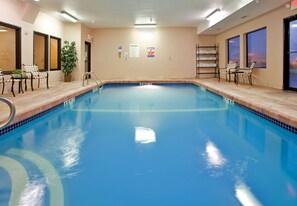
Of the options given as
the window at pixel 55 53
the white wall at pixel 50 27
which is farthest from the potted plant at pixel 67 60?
the white wall at pixel 50 27

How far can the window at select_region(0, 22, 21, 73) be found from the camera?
837 centimetres

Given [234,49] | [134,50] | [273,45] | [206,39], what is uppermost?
[206,39]

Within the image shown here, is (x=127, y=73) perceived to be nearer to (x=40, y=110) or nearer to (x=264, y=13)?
(x=264, y=13)

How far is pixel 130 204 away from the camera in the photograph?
2176 millimetres

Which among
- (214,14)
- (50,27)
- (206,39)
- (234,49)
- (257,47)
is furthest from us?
(206,39)

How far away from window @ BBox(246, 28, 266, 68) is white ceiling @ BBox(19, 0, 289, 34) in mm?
777

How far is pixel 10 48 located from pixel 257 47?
7895mm

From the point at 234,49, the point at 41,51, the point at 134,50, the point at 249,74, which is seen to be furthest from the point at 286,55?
the point at 134,50

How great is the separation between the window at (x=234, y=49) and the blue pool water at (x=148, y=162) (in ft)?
24.1

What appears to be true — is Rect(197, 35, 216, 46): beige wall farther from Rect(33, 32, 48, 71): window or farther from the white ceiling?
Rect(33, 32, 48, 71): window

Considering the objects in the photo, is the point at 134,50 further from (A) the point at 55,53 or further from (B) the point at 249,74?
(B) the point at 249,74

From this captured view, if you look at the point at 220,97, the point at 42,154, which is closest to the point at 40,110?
the point at 42,154

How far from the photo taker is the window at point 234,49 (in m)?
12.5

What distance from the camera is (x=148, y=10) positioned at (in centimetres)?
1018
